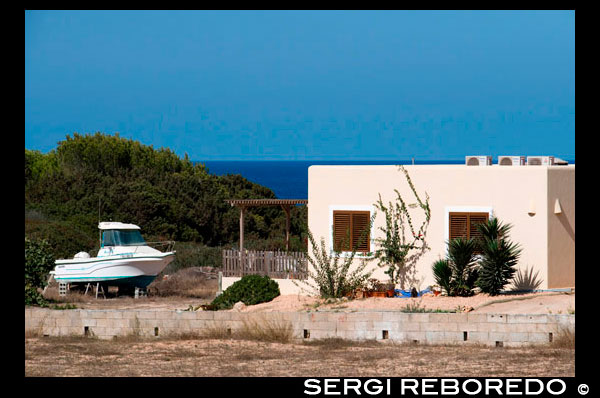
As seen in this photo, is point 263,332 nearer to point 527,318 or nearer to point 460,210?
point 527,318

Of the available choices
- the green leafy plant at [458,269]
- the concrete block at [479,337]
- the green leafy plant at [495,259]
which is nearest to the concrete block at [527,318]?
the concrete block at [479,337]

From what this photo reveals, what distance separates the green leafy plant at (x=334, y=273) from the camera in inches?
888

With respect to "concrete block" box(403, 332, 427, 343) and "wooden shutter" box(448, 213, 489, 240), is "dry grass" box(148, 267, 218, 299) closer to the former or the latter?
"wooden shutter" box(448, 213, 489, 240)

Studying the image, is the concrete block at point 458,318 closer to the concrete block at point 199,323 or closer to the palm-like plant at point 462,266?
the palm-like plant at point 462,266

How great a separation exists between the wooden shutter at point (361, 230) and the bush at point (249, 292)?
7.71 feet

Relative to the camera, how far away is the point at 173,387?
12969 millimetres

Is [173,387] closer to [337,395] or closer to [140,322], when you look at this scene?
[337,395]

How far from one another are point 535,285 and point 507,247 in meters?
1.21

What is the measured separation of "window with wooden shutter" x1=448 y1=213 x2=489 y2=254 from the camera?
2248cm

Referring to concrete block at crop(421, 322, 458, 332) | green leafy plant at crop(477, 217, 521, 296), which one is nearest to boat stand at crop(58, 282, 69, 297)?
green leafy plant at crop(477, 217, 521, 296)

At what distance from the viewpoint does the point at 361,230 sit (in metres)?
23.5
